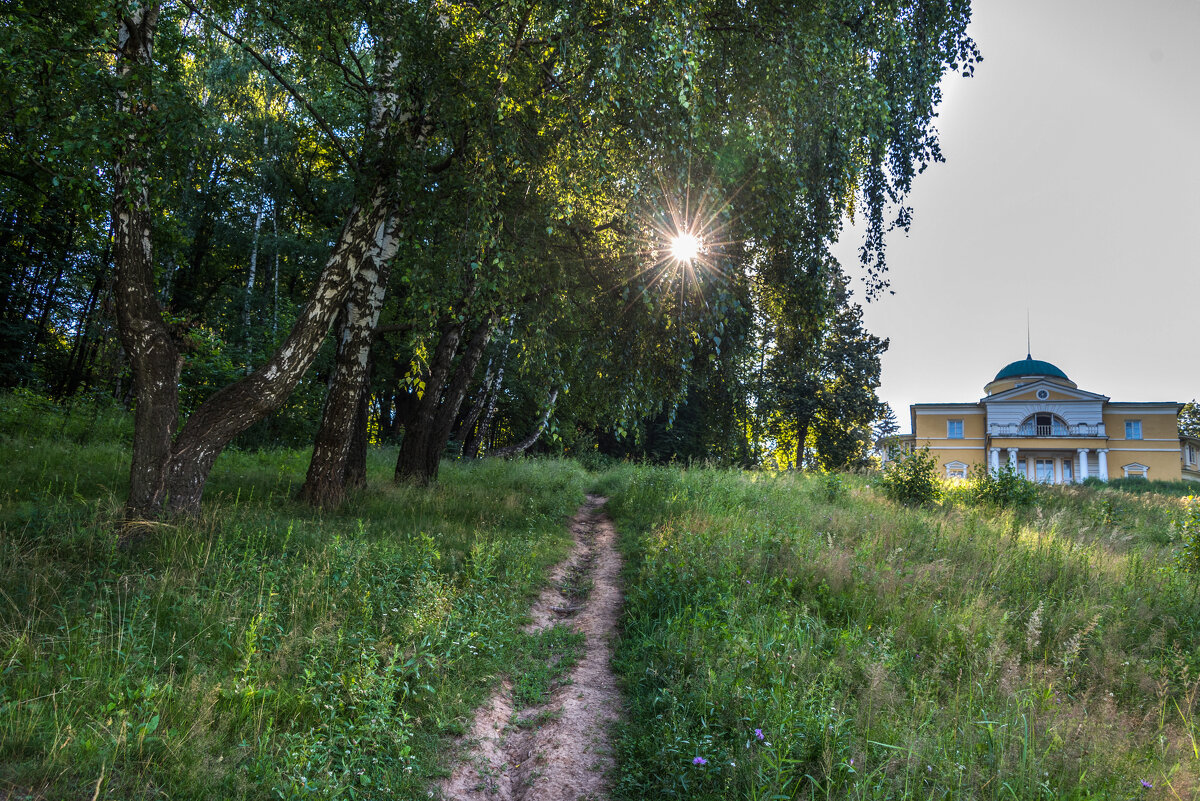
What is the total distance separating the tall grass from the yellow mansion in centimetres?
5227

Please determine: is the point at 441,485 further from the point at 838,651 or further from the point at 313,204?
the point at 313,204

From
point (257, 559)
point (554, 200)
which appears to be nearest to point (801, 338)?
point (554, 200)

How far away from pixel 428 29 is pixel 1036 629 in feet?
30.6

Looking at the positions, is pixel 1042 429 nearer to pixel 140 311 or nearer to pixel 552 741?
pixel 552 741

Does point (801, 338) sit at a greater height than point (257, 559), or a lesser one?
greater

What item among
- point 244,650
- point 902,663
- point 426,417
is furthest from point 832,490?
point 244,650

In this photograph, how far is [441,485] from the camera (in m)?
12.1

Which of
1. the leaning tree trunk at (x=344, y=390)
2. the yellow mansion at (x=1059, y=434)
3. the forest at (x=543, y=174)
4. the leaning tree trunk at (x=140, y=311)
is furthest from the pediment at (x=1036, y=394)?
the leaning tree trunk at (x=140, y=311)

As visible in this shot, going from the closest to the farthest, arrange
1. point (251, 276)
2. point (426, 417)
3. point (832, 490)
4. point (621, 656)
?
point (621, 656) < point (426, 417) < point (832, 490) < point (251, 276)

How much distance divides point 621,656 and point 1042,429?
65238 millimetres

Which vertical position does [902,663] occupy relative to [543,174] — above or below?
below

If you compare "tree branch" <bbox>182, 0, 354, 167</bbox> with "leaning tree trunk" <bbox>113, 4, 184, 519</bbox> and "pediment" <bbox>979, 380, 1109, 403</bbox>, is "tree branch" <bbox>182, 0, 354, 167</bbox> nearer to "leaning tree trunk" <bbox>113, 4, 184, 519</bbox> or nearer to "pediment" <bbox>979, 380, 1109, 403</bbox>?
"leaning tree trunk" <bbox>113, 4, 184, 519</bbox>

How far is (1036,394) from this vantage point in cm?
5497

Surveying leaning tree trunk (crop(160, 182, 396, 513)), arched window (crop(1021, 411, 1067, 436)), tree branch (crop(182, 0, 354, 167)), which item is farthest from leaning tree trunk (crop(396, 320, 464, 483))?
arched window (crop(1021, 411, 1067, 436))
